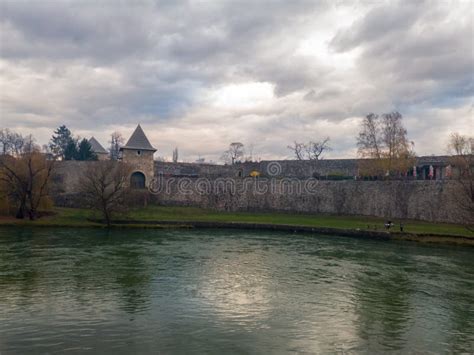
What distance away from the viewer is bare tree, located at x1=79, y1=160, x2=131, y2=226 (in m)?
34.0

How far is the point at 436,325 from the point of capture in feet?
37.5

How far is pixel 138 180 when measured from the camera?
43.4m

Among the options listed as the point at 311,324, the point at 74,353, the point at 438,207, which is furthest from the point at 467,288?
the point at 438,207

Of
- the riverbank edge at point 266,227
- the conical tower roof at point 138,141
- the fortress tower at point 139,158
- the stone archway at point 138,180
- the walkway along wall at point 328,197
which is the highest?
the conical tower roof at point 138,141

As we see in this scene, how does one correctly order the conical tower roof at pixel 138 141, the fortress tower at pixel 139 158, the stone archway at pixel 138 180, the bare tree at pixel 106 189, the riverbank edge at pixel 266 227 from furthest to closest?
the stone archway at pixel 138 180, the conical tower roof at pixel 138 141, the fortress tower at pixel 139 158, the bare tree at pixel 106 189, the riverbank edge at pixel 266 227

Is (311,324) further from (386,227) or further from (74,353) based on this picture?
(386,227)

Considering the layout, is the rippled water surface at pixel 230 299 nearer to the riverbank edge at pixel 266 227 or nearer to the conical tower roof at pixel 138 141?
the riverbank edge at pixel 266 227

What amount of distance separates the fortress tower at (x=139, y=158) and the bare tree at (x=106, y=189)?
416cm

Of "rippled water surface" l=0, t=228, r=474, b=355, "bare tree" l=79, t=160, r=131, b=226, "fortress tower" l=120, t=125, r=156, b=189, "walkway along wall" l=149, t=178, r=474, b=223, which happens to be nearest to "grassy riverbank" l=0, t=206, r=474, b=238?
"bare tree" l=79, t=160, r=131, b=226

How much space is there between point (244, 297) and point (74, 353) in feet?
19.7

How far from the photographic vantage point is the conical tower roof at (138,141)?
4294 centimetres

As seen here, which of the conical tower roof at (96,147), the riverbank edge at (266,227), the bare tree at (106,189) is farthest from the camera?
the conical tower roof at (96,147)

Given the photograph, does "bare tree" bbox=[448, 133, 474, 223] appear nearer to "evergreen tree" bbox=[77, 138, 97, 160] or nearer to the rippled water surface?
the rippled water surface

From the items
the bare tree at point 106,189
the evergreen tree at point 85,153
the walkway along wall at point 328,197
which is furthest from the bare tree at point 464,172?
the evergreen tree at point 85,153
